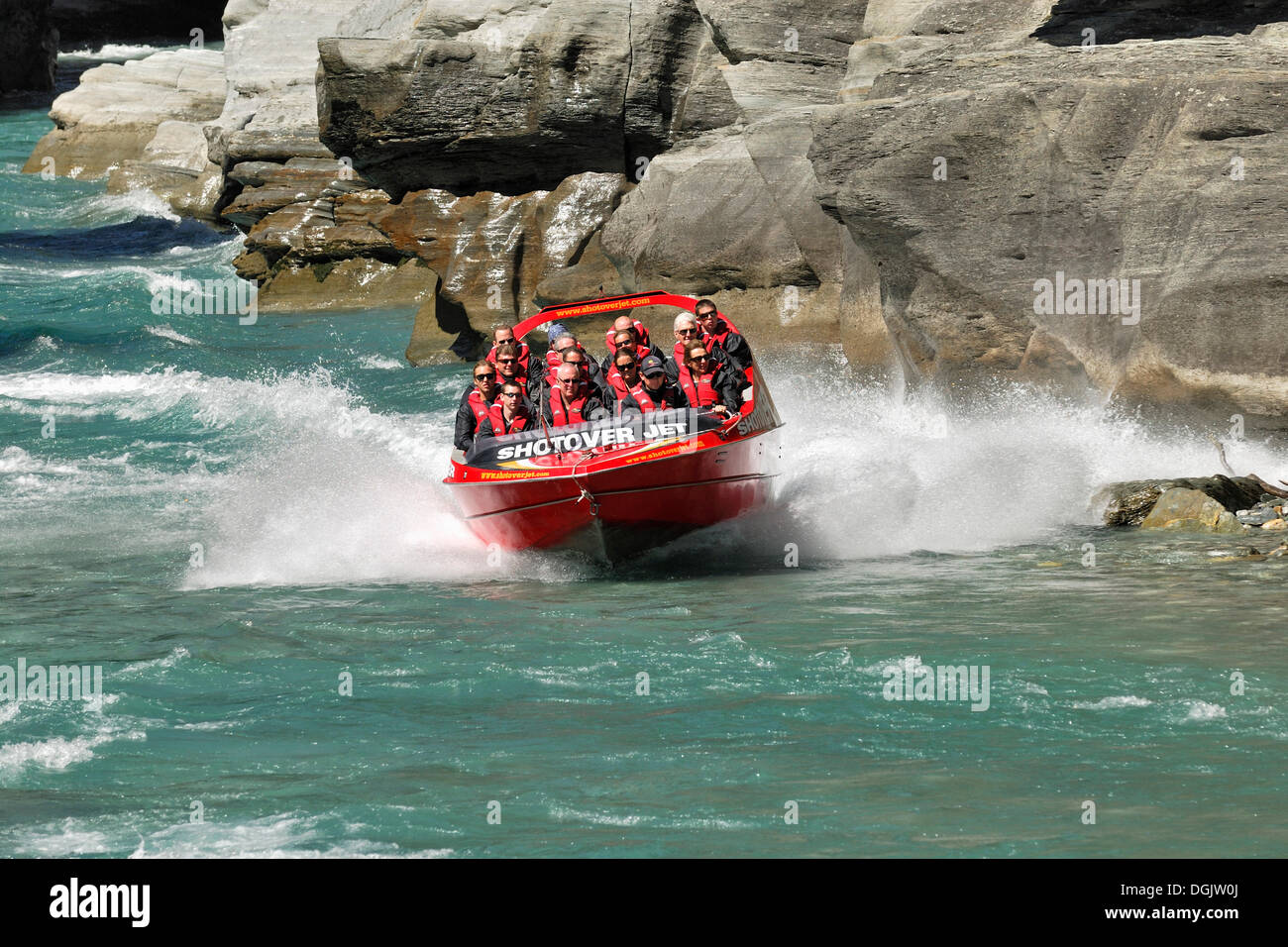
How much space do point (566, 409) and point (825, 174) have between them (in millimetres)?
6351

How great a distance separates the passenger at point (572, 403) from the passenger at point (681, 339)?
887 millimetres

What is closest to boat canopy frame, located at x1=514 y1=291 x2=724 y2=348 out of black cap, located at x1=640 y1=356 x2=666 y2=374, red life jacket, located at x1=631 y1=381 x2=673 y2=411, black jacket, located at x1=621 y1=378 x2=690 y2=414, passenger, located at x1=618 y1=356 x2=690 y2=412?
black cap, located at x1=640 y1=356 x2=666 y2=374

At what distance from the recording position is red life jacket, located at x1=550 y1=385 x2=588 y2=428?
44.7 feet

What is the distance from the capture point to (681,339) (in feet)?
47.9

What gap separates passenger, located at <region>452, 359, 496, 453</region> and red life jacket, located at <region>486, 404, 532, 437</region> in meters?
0.06

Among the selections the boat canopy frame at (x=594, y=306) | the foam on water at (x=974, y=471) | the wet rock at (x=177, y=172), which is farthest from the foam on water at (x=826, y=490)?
the wet rock at (x=177, y=172)

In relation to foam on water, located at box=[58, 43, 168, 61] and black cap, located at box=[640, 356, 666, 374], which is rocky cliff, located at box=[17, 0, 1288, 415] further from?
foam on water, located at box=[58, 43, 168, 61]

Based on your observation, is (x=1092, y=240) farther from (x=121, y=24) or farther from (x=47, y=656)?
(x=121, y=24)

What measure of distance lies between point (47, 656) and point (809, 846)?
20.9 feet

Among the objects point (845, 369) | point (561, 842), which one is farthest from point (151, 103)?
point (561, 842)

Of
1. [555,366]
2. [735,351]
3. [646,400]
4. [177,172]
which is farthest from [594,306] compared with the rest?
[177,172]

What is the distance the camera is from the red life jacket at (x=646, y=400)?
13.4 metres

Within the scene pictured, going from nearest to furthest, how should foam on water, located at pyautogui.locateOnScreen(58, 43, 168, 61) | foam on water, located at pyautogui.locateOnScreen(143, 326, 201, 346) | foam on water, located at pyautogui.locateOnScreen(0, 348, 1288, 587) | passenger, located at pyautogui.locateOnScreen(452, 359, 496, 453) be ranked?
passenger, located at pyautogui.locateOnScreen(452, 359, 496, 453), foam on water, located at pyautogui.locateOnScreen(0, 348, 1288, 587), foam on water, located at pyautogui.locateOnScreen(143, 326, 201, 346), foam on water, located at pyautogui.locateOnScreen(58, 43, 168, 61)

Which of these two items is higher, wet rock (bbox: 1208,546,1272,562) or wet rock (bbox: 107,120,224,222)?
wet rock (bbox: 107,120,224,222)
